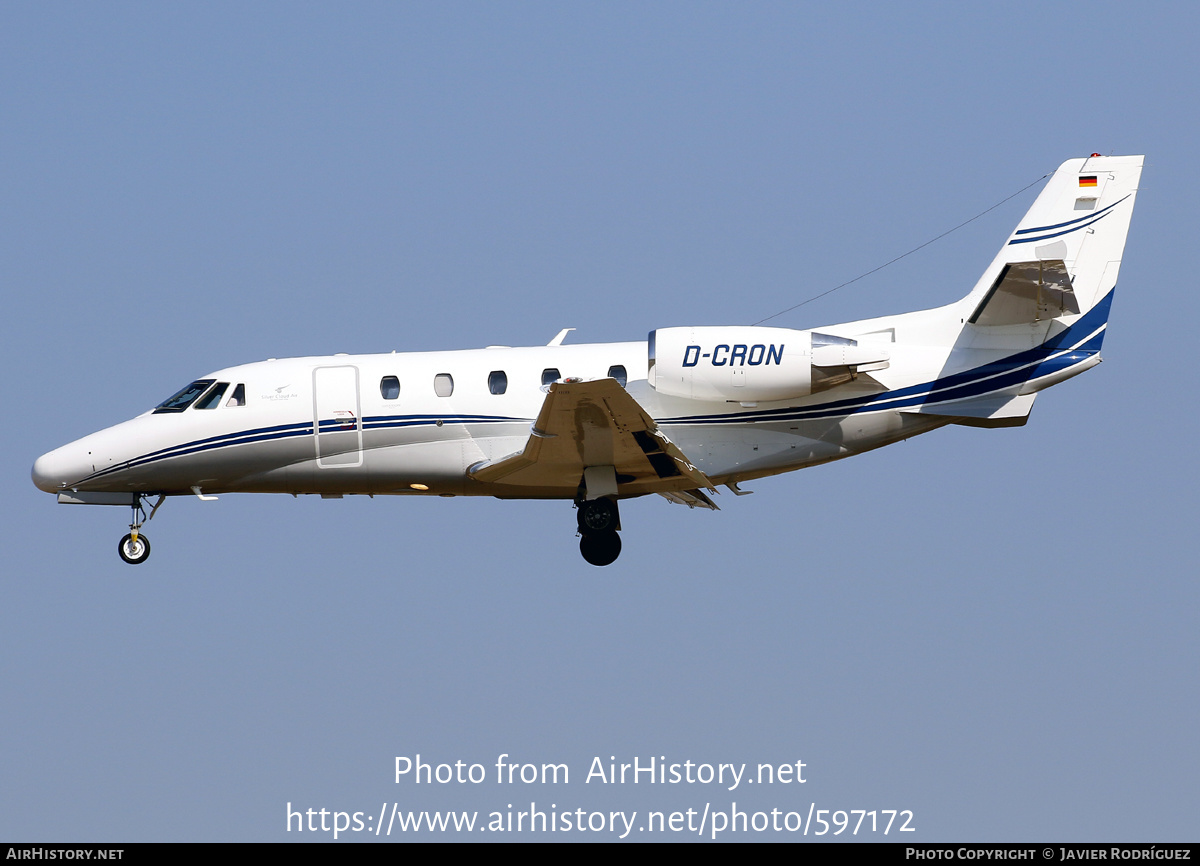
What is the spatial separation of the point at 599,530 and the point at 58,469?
740 centimetres

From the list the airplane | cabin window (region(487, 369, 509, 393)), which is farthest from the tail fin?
cabin window (region(487, 369, 509, 393))

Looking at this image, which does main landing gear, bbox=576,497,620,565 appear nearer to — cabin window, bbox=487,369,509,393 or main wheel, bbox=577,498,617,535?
main wheel, bbox=577,498,617,535

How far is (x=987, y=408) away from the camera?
61.5 ft

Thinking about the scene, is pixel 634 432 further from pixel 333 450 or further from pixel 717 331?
pixel 333 450

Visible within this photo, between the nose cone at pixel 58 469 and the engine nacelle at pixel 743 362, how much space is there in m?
7.98

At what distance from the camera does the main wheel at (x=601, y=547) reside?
19.3 metres

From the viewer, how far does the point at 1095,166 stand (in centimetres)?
1977

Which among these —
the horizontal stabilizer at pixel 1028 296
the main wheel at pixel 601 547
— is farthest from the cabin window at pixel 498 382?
the horizontal stabilizer at pixel 1028 296

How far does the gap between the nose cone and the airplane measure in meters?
0.03

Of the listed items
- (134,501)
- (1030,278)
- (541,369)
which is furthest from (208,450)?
(1030,278)

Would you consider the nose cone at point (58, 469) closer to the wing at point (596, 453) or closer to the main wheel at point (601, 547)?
the wing at point (596, 453)

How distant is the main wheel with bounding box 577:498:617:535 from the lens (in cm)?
1914

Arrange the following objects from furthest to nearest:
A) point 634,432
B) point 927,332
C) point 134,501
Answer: point 134,501
point 927,332
point 634,432

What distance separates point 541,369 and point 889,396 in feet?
14.5
